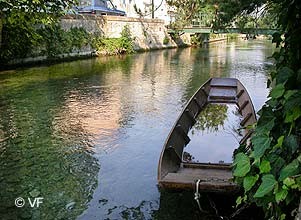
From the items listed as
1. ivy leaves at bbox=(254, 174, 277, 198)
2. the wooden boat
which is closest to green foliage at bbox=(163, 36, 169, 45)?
the wooden boat

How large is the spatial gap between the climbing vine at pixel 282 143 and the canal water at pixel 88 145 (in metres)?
2.29

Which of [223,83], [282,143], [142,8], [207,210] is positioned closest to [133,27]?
[142,8]

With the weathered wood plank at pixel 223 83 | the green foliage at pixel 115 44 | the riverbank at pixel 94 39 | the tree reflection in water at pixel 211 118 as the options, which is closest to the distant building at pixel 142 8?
the riverbank at pixel 94 39

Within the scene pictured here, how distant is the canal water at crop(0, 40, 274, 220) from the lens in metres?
4.52

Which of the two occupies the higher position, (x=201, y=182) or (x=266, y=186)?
(x=266, y=186)

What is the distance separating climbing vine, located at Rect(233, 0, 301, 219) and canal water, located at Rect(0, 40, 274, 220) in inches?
90.3

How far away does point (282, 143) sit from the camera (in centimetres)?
189

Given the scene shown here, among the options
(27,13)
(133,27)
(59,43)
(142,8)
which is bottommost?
(59,43)

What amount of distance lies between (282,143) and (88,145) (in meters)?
5.26

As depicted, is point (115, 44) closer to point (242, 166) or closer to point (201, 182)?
point (201, 182)

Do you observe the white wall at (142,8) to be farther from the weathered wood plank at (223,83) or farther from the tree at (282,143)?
the tree at (282,143)

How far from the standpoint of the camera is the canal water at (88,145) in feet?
14.8

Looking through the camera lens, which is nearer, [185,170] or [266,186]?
[266,186]

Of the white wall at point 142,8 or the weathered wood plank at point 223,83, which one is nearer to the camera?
the weathered wood plank at point 223,83
